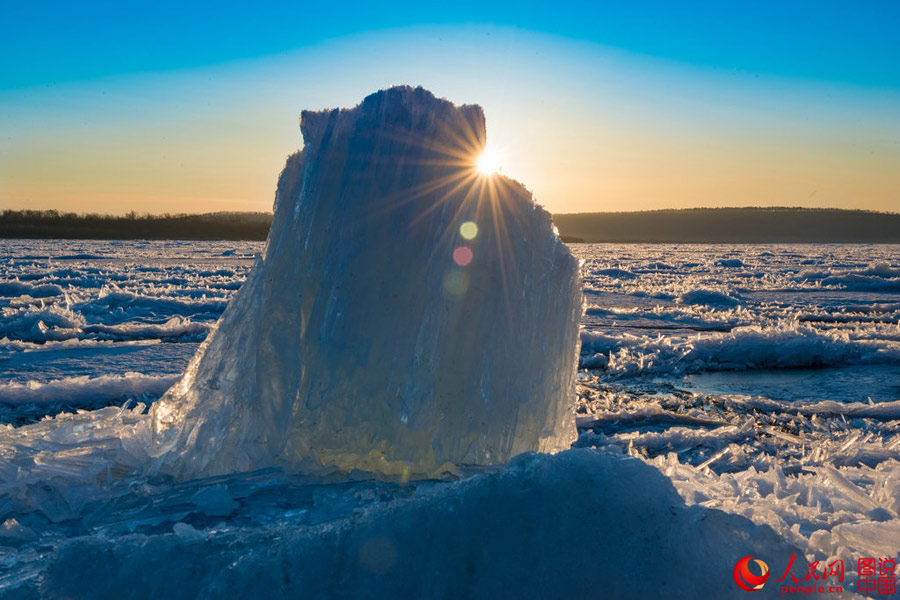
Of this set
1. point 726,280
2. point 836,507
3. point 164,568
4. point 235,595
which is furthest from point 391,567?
point 726,280

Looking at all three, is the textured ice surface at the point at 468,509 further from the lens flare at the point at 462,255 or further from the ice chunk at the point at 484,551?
the lens flare at the point at 462,255

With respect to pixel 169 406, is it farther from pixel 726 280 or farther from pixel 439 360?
pixel 726 280

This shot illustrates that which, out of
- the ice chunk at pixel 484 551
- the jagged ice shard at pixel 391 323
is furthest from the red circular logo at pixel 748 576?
the jagged ice shard at pixel 391 323

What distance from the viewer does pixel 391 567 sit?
193 centimetres

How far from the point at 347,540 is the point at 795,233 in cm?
8855

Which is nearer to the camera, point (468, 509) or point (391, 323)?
point (468, 509)

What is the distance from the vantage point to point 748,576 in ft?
5.87

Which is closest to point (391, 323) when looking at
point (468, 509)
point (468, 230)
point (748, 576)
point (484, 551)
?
point (468, 230)

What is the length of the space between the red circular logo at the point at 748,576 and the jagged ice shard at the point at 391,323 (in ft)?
4.19

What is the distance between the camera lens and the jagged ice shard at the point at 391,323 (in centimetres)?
289

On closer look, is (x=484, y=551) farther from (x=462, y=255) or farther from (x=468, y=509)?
(x=462, y=255)

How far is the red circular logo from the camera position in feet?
5.81

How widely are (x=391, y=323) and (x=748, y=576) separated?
5.70ft

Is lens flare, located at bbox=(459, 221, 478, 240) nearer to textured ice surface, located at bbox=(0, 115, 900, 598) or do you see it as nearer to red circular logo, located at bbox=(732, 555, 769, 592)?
textured ice surface, located at bbox=(0, 115, 900, 598)
